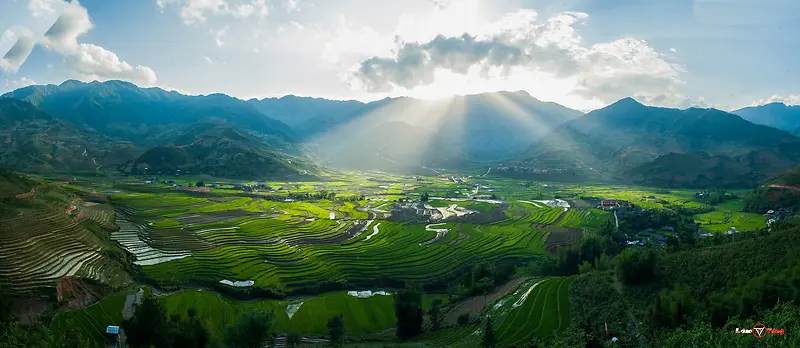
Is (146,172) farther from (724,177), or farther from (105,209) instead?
(724,177)

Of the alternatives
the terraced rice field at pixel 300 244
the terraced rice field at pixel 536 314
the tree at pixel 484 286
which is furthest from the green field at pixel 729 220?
the tree at pixel 484 286

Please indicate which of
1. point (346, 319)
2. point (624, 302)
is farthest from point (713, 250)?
point (346, 319)

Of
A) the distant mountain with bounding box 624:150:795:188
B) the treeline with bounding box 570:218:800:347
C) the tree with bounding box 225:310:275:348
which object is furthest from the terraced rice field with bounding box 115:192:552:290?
the distant mountain with bounding box 624:150:795:188

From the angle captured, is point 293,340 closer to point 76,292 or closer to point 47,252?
point 76,292

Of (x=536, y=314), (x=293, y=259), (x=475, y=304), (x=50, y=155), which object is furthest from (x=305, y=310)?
(x=50, y=155)

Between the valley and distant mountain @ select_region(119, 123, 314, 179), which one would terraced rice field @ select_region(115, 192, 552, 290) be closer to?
the valley

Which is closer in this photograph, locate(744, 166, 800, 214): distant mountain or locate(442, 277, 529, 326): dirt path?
locate(442, 277, 529, 326): dirt path

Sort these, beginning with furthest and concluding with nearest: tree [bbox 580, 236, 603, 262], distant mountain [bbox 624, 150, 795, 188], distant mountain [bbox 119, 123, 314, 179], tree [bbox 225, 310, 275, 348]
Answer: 1. distant mountain [bbox 119, 123, 314, 179]
2. distant mountain [bbox 624, 150, 795, 188]
3. tree [bbox 580, 236, 603, 262]
4. tree [bbox 225, 310, 275, 348]
